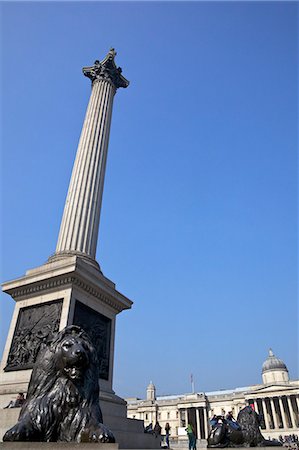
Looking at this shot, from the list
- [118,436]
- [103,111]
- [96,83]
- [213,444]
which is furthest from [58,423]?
[96,83]

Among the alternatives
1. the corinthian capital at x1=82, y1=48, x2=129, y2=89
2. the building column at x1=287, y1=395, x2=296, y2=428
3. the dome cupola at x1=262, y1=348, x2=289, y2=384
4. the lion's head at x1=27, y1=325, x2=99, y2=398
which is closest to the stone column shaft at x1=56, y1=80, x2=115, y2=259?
the corinthian capital at x1=82, y1=48, x2=129, y2=89

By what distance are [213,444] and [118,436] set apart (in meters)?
3.57

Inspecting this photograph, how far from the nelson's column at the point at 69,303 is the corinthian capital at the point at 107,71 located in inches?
386

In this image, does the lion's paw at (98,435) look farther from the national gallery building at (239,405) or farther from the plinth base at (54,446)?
the national gallery building at (239,405)

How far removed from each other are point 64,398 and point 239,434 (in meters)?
5.47

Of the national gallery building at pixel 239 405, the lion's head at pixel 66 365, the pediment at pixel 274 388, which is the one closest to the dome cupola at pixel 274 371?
the national gallery building at pixel 239 405

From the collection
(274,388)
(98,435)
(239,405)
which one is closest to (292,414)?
(274,388)

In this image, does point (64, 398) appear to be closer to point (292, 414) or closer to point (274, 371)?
point (292, 414)

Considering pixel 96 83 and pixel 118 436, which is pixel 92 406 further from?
pixel 96 83

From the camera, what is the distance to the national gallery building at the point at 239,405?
62750 millimetres

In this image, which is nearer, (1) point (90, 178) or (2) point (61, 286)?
(2) point (61, 286)

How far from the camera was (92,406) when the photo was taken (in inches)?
161

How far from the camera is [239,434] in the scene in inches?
300

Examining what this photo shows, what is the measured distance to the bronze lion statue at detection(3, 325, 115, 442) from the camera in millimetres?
3736
